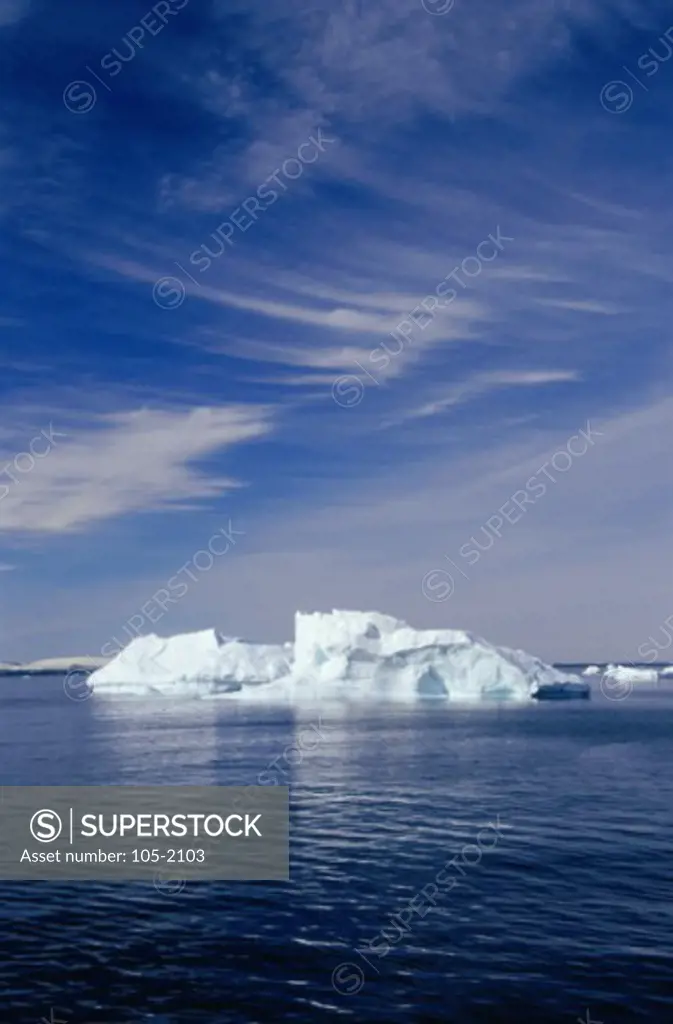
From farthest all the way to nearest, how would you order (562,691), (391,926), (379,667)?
(562,691) → (379,667) → (391,926)

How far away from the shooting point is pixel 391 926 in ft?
61.1

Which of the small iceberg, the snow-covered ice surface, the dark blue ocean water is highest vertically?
the snow-covered ice surface

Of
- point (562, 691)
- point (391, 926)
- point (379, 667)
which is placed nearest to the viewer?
point (391, 926)

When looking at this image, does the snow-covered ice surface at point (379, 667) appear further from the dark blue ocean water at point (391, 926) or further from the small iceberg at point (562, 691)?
the dark blue ocean water at point (391, 926)

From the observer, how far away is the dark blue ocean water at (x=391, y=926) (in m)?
14.7

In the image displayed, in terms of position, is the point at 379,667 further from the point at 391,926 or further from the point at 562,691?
the point at 391,926

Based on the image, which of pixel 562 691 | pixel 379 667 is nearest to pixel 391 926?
pixel 379 667

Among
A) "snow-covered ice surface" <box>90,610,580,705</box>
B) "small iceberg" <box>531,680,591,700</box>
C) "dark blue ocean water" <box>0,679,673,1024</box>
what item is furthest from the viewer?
"small iceberg" <box>531,680,591,700</box>

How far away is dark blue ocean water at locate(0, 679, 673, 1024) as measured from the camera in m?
14.7

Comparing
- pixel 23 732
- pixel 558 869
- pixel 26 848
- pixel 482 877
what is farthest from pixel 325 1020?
pixel 23 732

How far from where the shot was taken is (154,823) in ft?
101

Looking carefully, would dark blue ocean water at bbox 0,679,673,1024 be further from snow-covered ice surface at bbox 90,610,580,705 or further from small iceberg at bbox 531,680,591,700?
small iceberg at bbox 531,680,591,700

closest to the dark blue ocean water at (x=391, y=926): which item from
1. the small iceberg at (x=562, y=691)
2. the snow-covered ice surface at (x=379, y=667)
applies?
the snow-covered ice surface at (x=379, y=667)

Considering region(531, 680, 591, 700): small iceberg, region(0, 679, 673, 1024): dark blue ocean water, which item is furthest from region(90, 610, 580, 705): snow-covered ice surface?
region(0, 679, 673, 1024): dark blue ocean water
